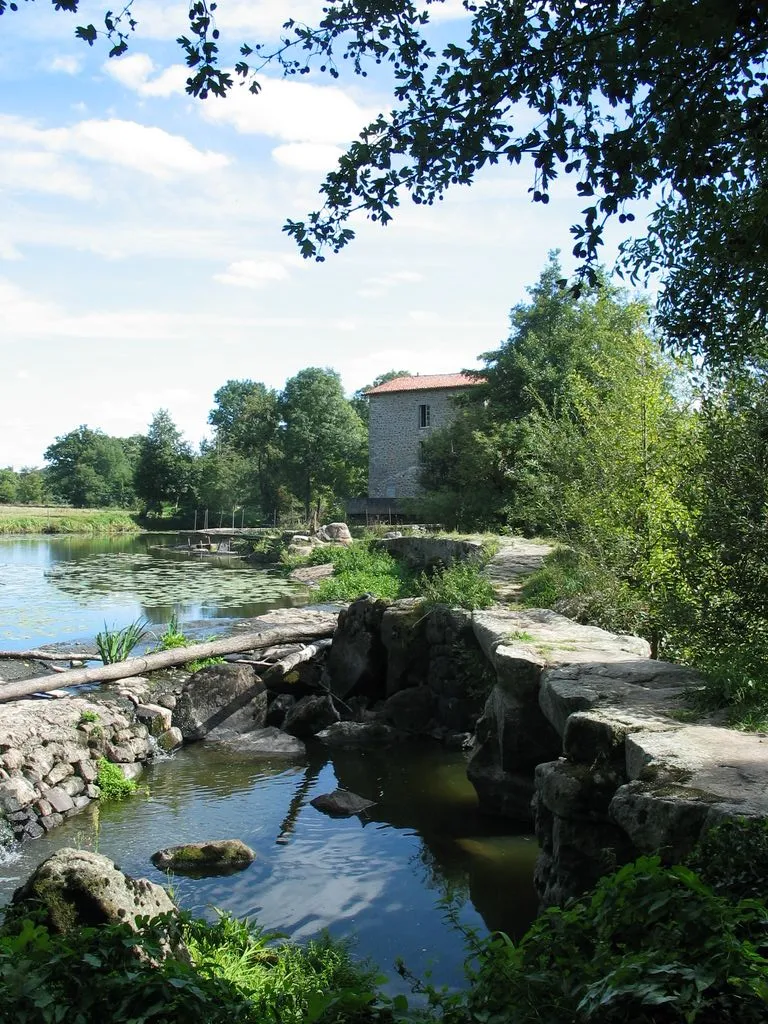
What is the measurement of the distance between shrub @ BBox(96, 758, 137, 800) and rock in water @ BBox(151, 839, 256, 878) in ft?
7.40

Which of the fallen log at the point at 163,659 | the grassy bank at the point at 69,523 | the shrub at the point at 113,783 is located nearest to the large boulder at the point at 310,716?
the fallen log at the point at 163,659

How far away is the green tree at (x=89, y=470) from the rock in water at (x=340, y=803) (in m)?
89.7

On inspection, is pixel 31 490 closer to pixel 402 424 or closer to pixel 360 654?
pixel 402 424

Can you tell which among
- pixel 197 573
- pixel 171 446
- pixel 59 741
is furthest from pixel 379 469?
pixel 59 741

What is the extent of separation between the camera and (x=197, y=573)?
33.3m

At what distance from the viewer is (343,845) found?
319 inches

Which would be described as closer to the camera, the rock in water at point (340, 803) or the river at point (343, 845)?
the river at point (343, 845)

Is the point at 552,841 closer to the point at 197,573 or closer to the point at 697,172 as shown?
the point at 697,172

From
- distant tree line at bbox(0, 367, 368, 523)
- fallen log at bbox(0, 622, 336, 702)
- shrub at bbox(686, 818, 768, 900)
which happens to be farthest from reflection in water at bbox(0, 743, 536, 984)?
distant tree line at bbox(0, 367, 368, 523)

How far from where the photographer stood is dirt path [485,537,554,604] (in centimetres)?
1387

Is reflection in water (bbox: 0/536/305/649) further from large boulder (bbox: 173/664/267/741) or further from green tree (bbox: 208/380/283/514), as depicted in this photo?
green tree (bbox: 208/380/283/514)

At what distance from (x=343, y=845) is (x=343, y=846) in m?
0.02

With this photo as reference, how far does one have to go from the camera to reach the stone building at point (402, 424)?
4712cm

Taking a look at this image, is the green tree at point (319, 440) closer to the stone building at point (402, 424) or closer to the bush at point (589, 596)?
the stone building at point (402, 424)
